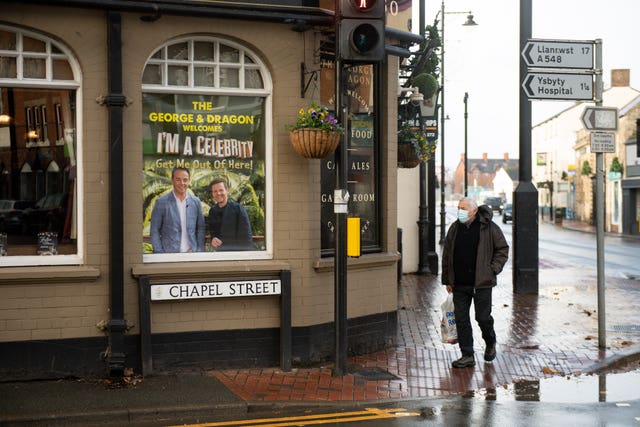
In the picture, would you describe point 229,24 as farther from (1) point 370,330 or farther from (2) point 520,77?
(2) point 520,77

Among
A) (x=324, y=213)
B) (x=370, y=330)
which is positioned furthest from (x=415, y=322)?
(x=324, y=213)

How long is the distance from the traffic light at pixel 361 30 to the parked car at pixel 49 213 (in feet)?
10.7

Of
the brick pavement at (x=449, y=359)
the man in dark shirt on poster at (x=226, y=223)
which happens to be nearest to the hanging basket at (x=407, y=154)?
the brick pavement at (x=449, y=359)

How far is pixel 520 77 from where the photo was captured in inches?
622

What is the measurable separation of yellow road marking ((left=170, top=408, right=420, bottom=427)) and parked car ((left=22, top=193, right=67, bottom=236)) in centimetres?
286

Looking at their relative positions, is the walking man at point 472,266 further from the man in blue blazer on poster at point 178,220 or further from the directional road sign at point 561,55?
the man in blue blazer on poster at point 178,220

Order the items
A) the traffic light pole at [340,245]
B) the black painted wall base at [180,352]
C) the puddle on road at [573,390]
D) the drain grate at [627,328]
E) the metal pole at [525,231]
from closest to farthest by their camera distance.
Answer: the puddle on road at [573,390] < the black painted wall base at [180,352] < the traffic light pole at [340,245] < the drain grate at [627,328] < the metal pole at [525,231]

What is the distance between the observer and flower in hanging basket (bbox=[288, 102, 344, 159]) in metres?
8.37

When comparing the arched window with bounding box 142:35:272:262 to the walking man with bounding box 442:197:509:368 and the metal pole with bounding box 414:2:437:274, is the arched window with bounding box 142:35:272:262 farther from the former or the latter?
the metal pole with bounding box 414:2:437:274

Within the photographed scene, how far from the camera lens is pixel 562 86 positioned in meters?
10.3

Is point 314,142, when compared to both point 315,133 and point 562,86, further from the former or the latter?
point 562,86

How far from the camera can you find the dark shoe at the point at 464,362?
29.7ft

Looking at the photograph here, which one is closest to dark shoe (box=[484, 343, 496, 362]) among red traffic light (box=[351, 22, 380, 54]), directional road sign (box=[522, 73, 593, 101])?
directional road sign (box=[522, 73, 593, 101])

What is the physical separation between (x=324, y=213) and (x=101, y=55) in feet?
10.0
